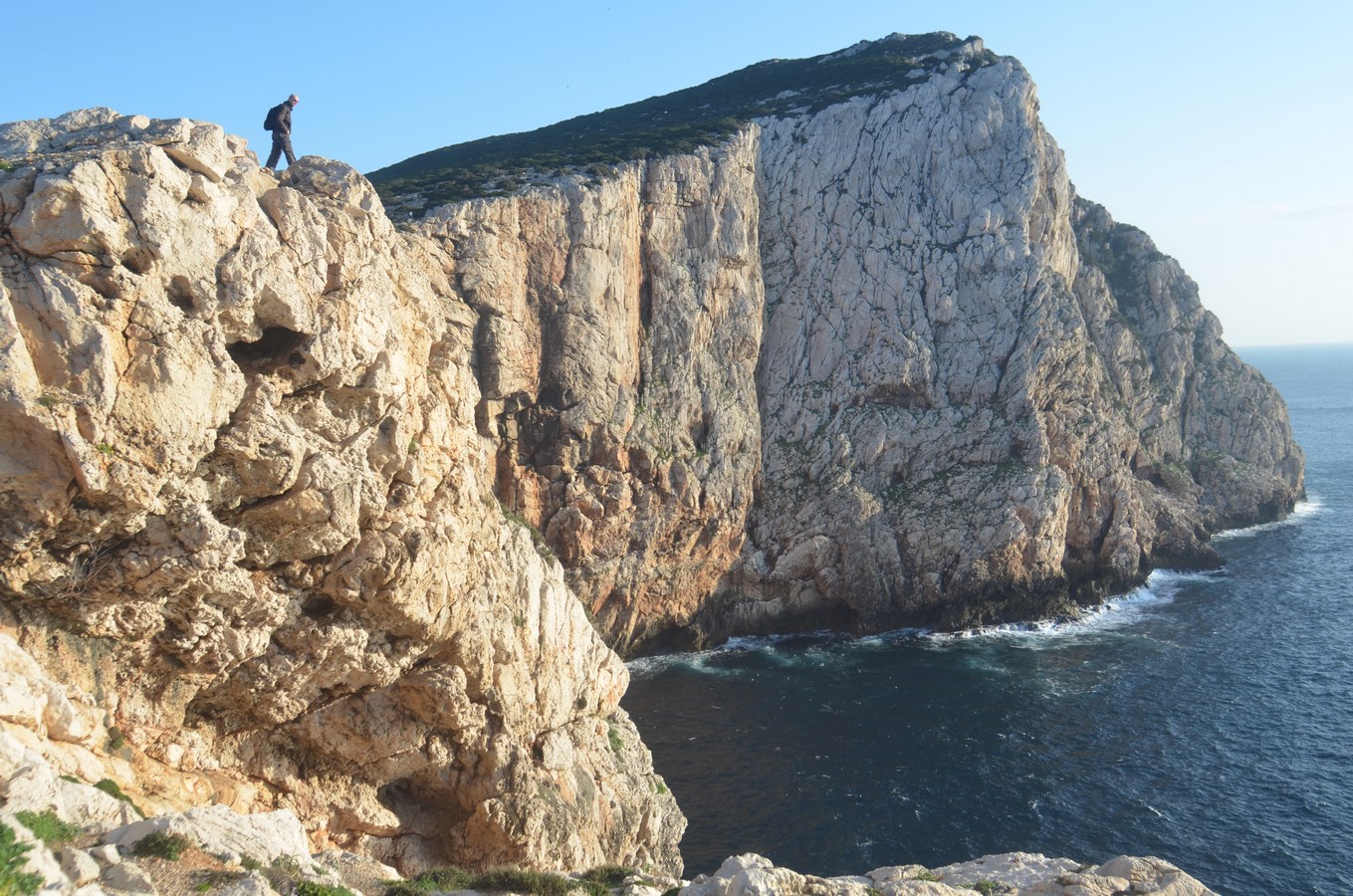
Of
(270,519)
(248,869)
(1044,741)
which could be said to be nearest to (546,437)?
(270,519)

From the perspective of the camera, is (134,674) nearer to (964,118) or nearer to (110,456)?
(110,456)

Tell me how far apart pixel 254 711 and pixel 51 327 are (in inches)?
395

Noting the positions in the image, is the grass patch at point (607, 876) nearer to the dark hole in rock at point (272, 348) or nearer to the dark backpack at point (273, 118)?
the dark hole in rock at point (272, 348)

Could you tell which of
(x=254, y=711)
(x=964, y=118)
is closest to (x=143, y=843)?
(x=254, y=711)

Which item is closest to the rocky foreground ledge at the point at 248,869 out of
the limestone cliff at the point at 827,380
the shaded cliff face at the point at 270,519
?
the shaded cliff face at the point at 270,519

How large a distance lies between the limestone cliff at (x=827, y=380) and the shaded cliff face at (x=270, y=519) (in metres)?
21.1

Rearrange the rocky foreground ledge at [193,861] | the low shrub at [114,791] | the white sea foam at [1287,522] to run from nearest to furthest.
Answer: the rocky foreground ledge at [193,861]
the low shrub at [114,791]
the white sea foam at [1287,522]

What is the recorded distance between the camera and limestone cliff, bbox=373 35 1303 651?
4881cm

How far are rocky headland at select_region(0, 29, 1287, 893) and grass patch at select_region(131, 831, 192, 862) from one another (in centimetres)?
147

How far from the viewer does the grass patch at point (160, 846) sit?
39.9 feet

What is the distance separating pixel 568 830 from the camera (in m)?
25.3

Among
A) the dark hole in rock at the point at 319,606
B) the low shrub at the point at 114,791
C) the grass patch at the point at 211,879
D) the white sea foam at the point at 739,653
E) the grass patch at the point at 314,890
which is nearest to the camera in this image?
the grass patch at the point at 211,879

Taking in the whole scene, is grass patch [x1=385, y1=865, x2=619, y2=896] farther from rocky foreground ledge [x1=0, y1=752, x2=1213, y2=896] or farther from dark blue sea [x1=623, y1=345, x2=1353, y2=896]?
dark blue sea [x1=623, y1=345, x2=1353, y2=896]

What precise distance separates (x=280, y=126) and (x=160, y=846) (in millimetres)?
19311
